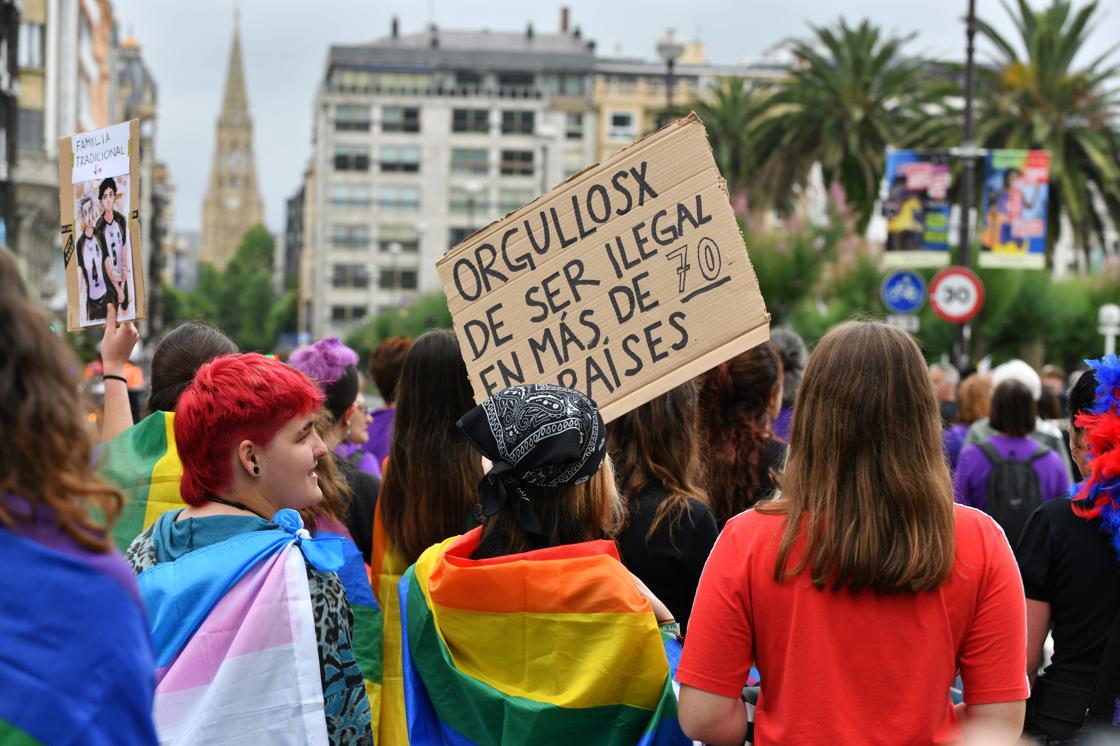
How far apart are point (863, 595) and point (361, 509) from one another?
107 inches

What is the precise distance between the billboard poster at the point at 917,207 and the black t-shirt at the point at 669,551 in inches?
697

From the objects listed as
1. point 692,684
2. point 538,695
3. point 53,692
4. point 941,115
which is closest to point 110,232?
point 538,695

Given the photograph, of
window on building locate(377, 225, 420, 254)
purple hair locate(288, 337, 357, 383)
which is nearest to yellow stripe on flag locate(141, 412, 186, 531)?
purple hair locate(288, 337, 357, 383)

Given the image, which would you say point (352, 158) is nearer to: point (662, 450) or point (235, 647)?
point (662, 450)

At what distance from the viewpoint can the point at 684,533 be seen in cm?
405

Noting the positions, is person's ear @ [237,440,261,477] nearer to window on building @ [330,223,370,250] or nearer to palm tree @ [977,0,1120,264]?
palm tree @ [977,0,1120,264]

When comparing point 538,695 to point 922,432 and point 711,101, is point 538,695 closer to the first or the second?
point 922,432

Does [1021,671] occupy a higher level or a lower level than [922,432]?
lower

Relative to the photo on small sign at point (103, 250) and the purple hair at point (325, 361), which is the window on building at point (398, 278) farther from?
the photo on small sign at point (103, 250)

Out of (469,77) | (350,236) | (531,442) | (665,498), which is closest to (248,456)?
(531,442)

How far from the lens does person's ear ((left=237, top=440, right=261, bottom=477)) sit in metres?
3.26

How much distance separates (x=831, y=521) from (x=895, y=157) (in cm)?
1935

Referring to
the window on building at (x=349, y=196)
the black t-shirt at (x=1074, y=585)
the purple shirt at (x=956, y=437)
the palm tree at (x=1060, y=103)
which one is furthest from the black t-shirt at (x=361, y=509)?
the window on building at (x=349, y=196)

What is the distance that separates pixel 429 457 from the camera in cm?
449
